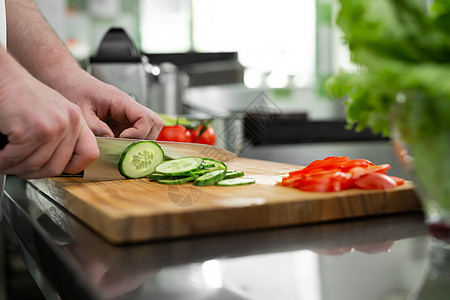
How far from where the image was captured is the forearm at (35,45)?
1.46m

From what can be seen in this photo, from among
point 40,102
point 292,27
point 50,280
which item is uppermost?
point 292,27

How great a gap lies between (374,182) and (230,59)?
2407 mm

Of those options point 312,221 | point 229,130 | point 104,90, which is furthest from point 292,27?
point 312,221

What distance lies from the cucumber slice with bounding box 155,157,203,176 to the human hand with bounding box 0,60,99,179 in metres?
0.19

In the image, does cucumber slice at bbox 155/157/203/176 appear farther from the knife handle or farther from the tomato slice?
the knife handle

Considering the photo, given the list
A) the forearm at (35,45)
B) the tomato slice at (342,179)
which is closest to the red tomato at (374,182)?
the tomato slice at (342,179)

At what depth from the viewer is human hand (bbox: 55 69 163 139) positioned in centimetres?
138

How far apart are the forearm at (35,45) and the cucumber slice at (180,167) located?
0.45 m

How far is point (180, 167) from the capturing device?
1159 mm

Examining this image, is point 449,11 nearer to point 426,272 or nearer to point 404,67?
point 404,67

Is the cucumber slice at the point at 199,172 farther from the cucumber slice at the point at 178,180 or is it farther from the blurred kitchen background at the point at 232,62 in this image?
the blurred kitchen background at the point at 232,62

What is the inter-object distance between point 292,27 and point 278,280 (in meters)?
5.13

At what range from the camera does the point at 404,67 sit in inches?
21.3

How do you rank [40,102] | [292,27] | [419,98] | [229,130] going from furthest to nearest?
1. [292,27]
2. [229,130]
3. [40,102]
4. [419,98]
